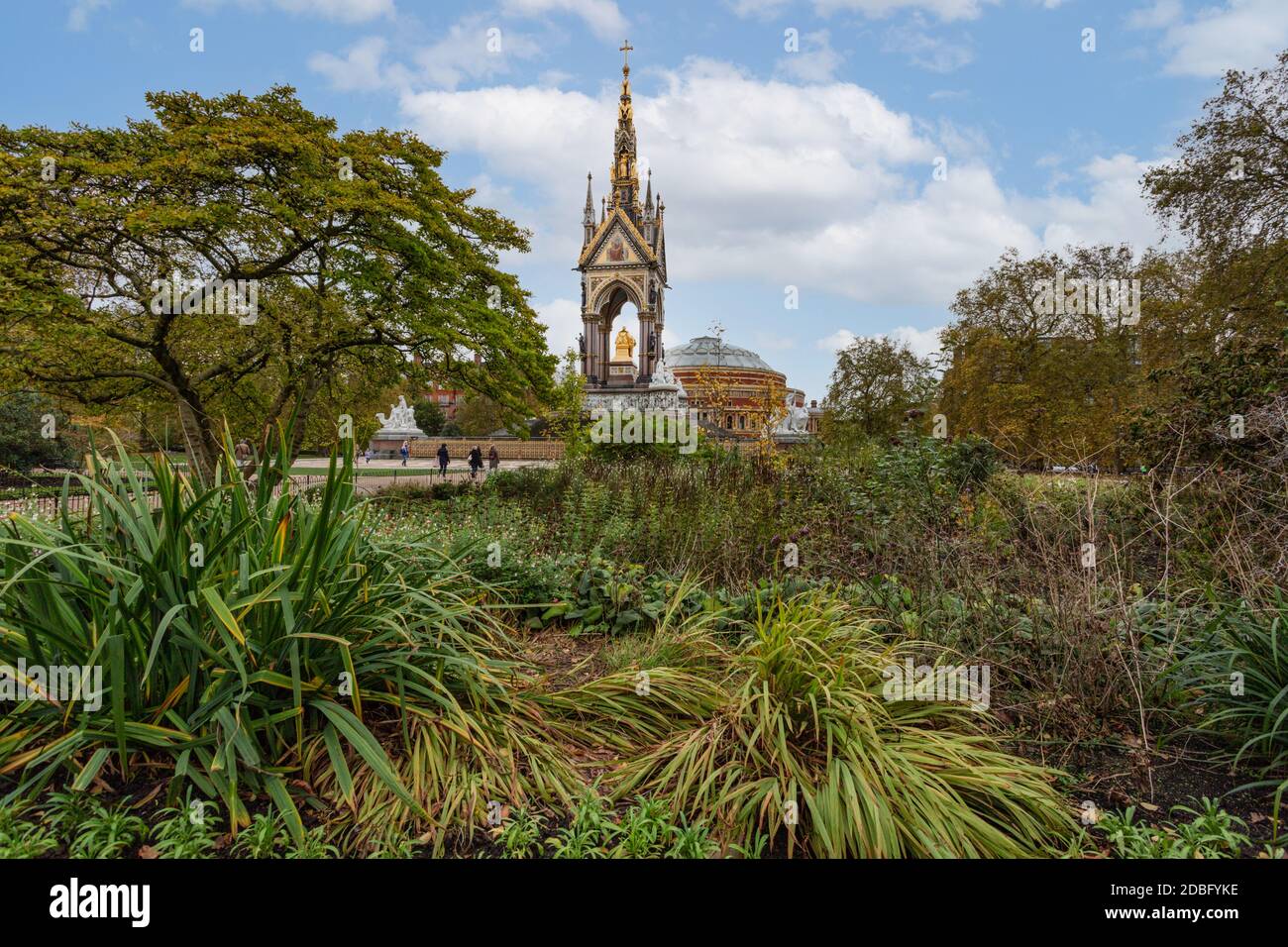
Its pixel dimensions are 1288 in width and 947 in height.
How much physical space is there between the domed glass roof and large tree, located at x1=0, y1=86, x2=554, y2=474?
70.0 meters

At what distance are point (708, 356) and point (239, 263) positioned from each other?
2902 inches

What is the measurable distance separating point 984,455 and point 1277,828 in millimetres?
8659

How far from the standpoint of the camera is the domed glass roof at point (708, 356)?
8562 cm

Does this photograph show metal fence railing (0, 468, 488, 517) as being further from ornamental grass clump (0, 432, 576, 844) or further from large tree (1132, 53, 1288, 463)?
large tree (1132, 53, 1288, 463)

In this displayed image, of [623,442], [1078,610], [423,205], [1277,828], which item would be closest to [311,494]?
[1078,610]

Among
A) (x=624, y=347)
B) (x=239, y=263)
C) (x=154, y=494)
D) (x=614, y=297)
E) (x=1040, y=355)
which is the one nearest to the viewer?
(x=154, y=494)

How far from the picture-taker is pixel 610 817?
8.45ft

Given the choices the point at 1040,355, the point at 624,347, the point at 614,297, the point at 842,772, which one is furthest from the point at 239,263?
the point at 624,347

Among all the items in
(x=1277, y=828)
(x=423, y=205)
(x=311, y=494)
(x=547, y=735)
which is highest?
(x=423, y=205)

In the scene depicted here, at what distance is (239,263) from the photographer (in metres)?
13.4

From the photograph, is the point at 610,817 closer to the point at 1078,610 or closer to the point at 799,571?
the point at 1078,610

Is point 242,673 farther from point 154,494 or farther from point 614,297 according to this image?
point 614,297

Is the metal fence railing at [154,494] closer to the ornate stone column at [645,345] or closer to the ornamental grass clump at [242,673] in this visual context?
the ornamental grass clump at [242,673]
